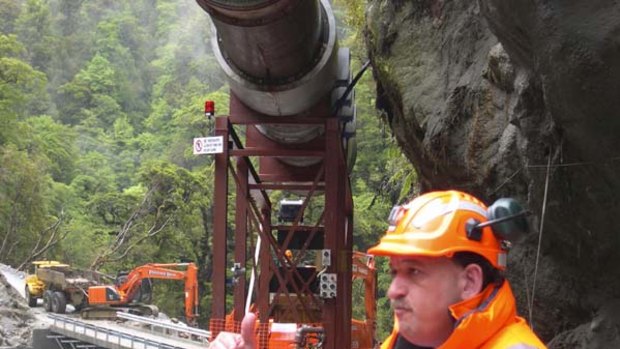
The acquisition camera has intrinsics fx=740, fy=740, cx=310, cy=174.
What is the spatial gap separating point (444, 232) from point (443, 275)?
0.12 metres

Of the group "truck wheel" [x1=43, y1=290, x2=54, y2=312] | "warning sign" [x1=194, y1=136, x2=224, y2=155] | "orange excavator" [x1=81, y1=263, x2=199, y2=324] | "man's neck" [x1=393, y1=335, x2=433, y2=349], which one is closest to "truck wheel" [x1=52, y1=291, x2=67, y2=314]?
"truck wheel" [x1=43, y1=290, x2=54, y2=312]

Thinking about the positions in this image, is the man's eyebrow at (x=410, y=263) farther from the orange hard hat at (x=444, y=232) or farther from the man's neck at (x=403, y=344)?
the man's neck at (x=403, y=344)

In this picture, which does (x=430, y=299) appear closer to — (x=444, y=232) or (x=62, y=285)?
(x=444, y=232)

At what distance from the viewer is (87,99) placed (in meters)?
78.2

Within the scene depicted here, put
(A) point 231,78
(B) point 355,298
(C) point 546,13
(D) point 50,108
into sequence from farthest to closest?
(D) point 50,108, (B) point 355,298, (A) point 231,78, (C) point 546,13

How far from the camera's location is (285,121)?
9273 mm

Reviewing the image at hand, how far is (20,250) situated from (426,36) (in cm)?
3698

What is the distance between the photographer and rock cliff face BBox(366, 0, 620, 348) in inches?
131

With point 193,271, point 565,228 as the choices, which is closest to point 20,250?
point 193,271

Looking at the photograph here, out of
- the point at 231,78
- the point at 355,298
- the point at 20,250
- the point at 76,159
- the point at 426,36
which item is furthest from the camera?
the point at 76,159

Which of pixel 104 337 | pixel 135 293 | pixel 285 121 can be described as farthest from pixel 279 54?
pixel 135 293

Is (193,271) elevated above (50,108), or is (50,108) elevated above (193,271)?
(50,108)

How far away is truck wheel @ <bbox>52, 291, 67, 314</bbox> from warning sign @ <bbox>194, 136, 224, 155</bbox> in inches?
769

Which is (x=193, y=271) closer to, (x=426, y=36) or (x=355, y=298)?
(x=355, y=298)
